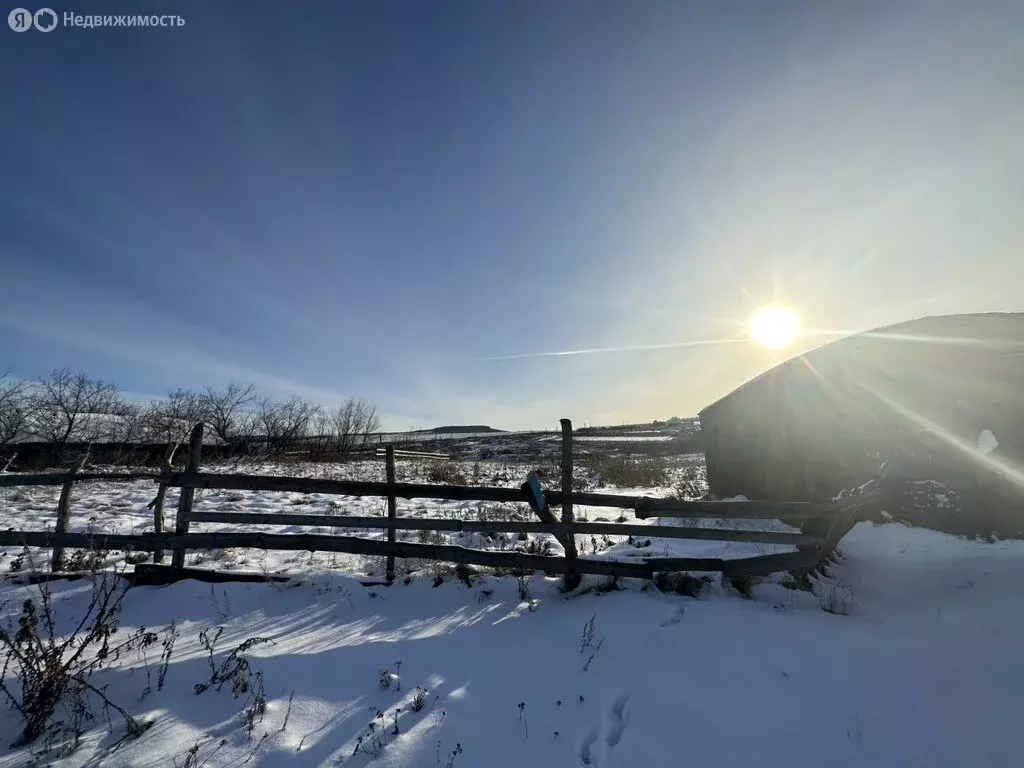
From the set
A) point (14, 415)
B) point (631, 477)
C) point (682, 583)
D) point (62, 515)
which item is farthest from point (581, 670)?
point (14, 415)

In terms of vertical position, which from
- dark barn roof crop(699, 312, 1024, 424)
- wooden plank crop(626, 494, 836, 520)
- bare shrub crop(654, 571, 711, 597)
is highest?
dark barn roof crop(699, 312, 1024, 424)

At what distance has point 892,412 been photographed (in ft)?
30.2

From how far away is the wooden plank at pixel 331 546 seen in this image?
18.6 ft

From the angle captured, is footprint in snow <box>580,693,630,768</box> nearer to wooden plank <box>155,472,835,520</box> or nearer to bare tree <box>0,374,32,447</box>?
wooden plank <box>155,472,835,520</box>

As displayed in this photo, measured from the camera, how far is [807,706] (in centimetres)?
354

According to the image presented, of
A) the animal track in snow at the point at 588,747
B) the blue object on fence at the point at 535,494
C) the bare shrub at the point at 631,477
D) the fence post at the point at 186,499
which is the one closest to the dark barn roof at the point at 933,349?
the bare shrub at the point at 631,477

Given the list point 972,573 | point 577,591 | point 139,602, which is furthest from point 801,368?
point 139,602

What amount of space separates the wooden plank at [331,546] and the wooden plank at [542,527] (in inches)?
9.6

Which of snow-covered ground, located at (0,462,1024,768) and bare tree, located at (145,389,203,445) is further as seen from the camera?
bare tree, located at (145,389,203,445)

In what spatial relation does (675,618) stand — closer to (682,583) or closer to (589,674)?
(682,583)

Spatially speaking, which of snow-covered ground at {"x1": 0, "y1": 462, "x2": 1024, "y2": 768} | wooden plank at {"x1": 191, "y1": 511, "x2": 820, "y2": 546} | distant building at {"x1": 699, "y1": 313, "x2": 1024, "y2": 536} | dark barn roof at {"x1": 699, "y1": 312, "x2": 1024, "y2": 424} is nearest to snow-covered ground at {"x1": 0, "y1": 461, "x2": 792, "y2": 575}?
snow-covered ground at {"x1": 0, "y1": 462, "x2": 1024, "y2": 768}

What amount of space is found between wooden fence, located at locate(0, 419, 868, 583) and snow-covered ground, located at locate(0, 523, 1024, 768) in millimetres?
411

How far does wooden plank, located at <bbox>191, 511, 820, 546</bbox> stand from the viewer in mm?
5535

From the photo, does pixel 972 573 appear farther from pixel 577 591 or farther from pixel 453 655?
pixel 453 655
